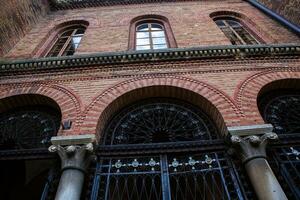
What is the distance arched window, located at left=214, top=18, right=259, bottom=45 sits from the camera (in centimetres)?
779

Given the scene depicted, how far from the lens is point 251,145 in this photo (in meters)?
4.21

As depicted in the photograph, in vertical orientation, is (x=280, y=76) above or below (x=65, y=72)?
below

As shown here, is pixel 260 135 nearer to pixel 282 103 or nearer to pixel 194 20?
pixel 282 103

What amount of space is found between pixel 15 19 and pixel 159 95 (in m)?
5.11

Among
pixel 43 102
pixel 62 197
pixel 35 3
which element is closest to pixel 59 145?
pixel 62 197

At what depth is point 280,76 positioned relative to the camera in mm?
5504

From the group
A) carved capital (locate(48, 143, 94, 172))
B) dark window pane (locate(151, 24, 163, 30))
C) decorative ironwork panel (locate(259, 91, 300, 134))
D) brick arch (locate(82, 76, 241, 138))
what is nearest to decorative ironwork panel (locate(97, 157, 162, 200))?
carved capital (locate(48, 143, 94, 172))

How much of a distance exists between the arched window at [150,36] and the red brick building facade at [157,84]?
117mm

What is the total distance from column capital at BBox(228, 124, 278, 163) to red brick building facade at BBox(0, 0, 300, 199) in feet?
0.07

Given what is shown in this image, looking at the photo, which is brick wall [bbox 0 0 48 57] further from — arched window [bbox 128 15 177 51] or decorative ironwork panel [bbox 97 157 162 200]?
decorative ironwork panel [bbox 97 157 162 200]

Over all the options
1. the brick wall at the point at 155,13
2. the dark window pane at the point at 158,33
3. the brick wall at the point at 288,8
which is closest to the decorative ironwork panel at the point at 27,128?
the brick wall at the point at 155,13

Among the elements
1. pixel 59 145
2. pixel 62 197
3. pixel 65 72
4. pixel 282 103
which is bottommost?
pixel 62 197

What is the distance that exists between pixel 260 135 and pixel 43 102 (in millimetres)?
4136

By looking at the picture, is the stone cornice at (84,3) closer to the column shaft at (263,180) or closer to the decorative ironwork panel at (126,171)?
the decorative ironwork panel at (126,171)
